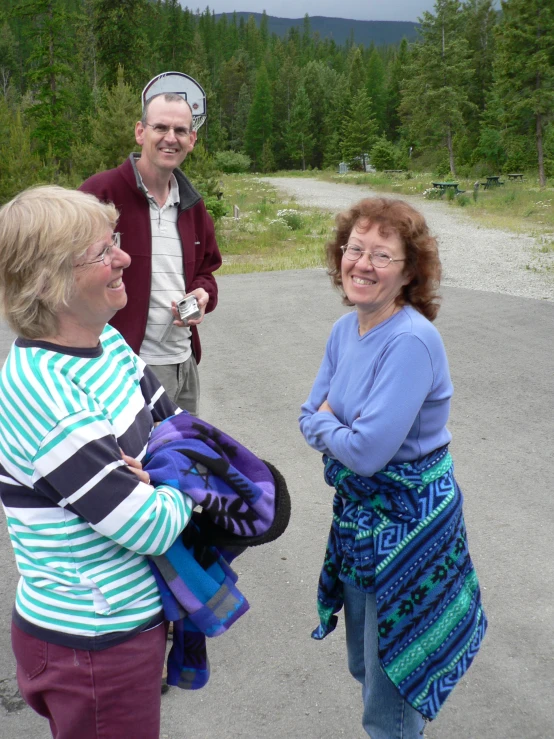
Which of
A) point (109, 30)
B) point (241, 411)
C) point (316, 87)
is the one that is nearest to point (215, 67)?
point (316, 87)

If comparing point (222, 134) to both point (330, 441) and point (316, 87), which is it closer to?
point (316, 87)

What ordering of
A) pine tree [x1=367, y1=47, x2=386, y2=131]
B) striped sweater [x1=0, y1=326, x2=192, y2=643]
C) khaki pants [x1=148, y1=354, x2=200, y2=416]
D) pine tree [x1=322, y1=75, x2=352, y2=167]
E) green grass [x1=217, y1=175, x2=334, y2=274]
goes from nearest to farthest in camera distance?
striped sweater [x1=0, y1=326, x2=192, y2=643]
khaki pants [x1=148, y1=354, x2=200, y2=416]
green grass [x1=217, y1=175, x2=334, y2=274]
pine tree [x1=322, y1=75, x2=352, y2=167]
pine tree [x1=367, y1=47, x2=386, y2=131]

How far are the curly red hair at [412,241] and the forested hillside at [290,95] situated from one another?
14613 millimetres

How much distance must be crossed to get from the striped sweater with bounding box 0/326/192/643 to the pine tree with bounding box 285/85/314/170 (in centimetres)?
8308

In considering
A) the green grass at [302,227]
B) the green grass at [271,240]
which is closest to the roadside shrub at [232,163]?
the green grass at [302,227]

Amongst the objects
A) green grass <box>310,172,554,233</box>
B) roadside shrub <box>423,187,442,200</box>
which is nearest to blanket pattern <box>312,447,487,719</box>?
green grass <box>310,172,554,233</box>

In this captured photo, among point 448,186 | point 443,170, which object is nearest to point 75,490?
point 448,186

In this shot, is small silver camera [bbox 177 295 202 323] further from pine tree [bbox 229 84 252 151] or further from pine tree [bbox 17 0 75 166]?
pine tree [bbox 229 84 252 151]

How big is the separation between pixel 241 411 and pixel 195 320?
302 cm

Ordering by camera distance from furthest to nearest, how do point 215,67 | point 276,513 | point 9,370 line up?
1. point 215,67
2. point 276,513
3. point 9,370

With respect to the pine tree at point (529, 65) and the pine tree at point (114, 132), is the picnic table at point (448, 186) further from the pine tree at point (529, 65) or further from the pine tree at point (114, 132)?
the pine tree at point (114, 132)

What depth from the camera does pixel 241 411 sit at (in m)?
6.28

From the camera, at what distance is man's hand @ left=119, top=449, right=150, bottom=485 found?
1646 millimetres

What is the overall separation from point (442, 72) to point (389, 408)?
53.6m
